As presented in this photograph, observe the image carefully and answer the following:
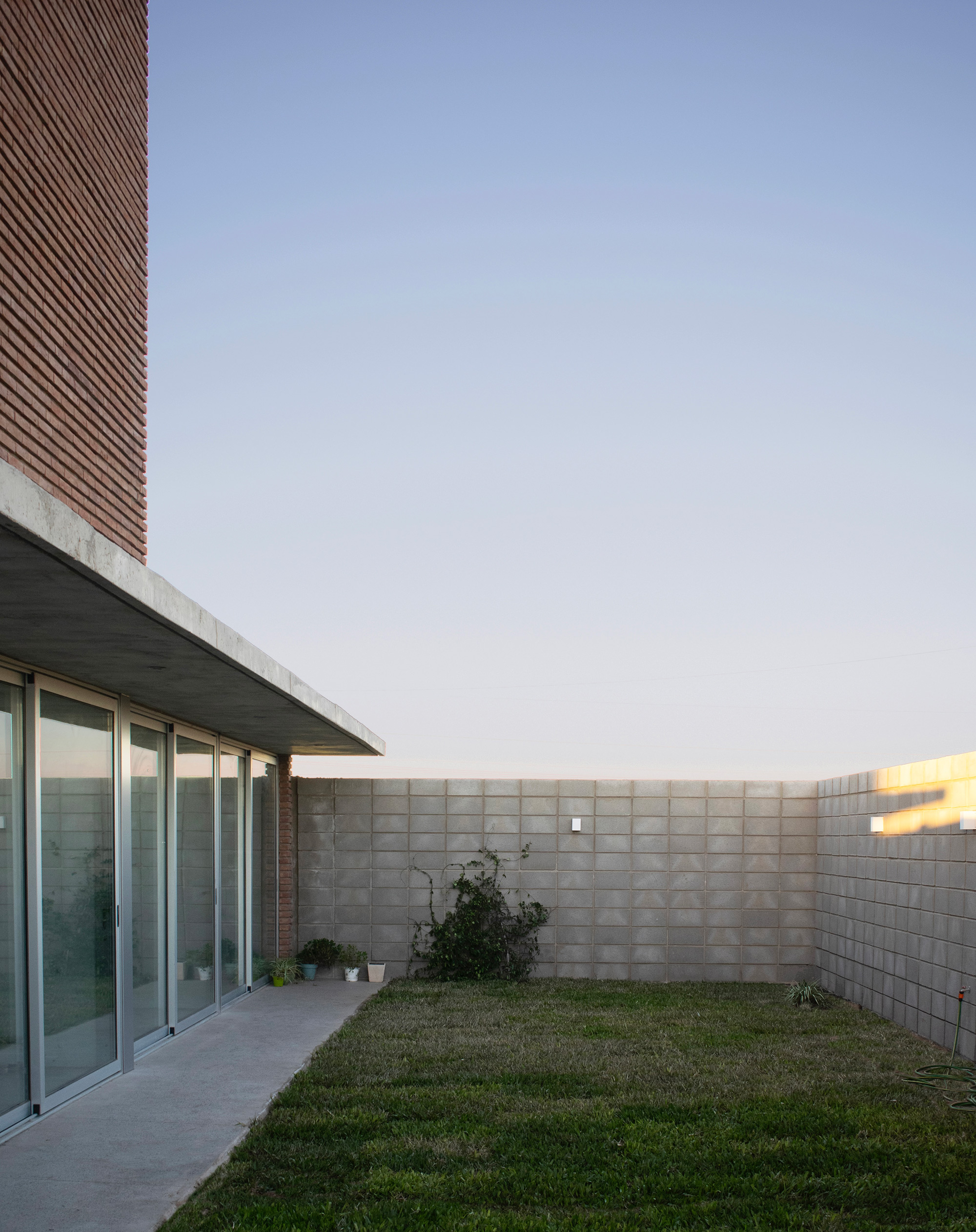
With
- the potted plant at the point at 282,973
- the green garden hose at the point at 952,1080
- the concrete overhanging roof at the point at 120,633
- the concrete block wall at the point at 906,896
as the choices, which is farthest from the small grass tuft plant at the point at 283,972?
the green garden hose at the point at 952,1080

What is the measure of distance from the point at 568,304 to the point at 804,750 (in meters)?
8.24

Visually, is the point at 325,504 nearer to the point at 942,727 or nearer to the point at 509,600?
the point at 509,600

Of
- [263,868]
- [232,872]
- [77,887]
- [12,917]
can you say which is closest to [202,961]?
[232,872]

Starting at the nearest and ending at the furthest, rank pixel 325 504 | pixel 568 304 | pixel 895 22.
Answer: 1. pixel 895 22
2. pixel 568 304
3. pixel 325 504

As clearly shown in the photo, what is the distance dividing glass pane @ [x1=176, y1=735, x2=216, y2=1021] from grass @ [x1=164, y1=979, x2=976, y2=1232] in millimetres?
1230

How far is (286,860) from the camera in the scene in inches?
408

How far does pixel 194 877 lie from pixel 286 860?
8.06 ft

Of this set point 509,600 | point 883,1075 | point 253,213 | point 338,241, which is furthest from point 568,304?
point 883,1075

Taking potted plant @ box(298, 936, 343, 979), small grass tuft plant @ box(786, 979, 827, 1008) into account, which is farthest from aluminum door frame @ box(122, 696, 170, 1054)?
small grass tuft plant @ box(786, 979, 827, 1008)

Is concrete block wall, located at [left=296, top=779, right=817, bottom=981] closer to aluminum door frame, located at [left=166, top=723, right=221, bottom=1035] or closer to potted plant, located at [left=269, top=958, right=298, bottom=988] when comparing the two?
potted plant, located at [left=269, top=958, right=298, bottom=988]

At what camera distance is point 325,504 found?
16.4 meters

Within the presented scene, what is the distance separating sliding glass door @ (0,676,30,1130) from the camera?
489 centimetres

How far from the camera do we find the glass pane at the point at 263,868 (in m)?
9.62

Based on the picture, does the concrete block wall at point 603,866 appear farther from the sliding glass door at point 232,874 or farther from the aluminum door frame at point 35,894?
the aluminum door frame at point 35,894
